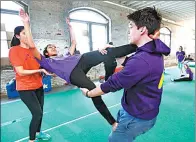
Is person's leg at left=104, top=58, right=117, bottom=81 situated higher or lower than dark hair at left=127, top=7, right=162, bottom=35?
lower

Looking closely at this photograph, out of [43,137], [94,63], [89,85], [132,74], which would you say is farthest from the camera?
[43,137]

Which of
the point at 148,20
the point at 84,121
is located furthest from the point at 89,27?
the point at 148,20

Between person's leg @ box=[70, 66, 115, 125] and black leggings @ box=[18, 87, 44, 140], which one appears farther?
black leggings @ box=[18, 87, 44, 140]

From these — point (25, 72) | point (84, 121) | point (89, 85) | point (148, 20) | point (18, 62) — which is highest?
point (148, 20)

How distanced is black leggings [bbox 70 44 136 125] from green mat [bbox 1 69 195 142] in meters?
0.75

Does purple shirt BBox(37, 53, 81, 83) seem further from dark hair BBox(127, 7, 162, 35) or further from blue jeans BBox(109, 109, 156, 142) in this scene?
dark hair BBox(127, 7, 162, 35)

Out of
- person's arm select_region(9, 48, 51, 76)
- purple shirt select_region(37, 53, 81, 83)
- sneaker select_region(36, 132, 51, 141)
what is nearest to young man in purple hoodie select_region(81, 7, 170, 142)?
purple shirt select_region(37, 53, 81, 83)

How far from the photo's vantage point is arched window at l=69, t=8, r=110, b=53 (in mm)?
6117

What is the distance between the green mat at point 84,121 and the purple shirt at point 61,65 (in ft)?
3.40

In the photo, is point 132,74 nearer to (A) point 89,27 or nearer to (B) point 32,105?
(B) point 32,105

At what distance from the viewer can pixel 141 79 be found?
0.92 metres

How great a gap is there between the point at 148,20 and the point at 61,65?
3.57 ft

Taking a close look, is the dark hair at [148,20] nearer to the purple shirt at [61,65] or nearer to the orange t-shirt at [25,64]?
the purple shirt at [61,65]

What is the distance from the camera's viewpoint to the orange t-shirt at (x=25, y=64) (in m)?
1.74
